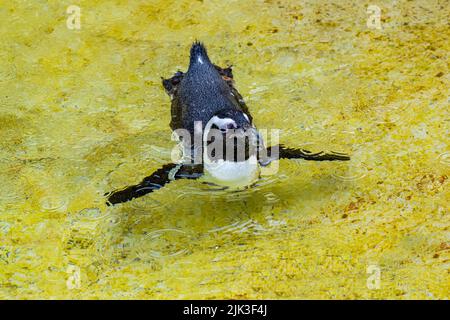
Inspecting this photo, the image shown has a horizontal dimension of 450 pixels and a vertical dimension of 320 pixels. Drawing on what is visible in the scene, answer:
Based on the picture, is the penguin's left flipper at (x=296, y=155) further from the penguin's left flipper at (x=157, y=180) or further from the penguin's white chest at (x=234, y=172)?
the penguin's left flipper at (x=157, y=180)

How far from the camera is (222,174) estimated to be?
3.35 metres

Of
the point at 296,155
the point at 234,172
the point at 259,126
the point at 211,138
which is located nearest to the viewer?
the point at 234,172

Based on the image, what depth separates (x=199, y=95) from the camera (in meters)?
3.98

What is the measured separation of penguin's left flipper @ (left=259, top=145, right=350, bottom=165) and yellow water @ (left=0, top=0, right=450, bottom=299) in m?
0.06

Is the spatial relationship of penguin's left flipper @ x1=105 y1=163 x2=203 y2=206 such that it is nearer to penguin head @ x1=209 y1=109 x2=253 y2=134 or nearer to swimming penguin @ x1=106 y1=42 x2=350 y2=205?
swimming penguin @ x1=106 y1=42 x2=350 y2=205

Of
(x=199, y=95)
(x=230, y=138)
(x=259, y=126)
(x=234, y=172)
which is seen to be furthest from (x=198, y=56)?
(x=234, y=172)

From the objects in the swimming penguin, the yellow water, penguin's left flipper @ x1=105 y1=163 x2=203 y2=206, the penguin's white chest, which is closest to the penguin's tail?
the swimming penguin

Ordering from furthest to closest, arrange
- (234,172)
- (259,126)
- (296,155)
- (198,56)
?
(198,56), (259,126), (296,155), (234,172)

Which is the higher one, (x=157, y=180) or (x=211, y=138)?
(x=211, y=138)

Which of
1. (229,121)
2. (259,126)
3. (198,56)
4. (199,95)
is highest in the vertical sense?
(198,56)

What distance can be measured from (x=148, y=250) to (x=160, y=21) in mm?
2632

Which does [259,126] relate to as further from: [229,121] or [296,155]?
[229,121]

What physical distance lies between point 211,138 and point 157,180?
0.41 metres

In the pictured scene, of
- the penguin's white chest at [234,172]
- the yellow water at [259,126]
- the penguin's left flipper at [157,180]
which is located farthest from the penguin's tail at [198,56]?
the penguin's white chest at [234,172]
